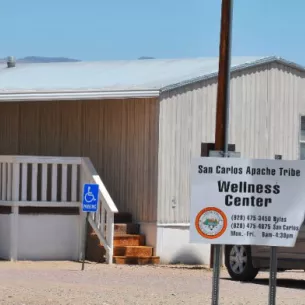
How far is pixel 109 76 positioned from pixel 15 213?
462 cm

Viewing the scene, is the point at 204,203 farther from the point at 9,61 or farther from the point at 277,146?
the point at 9,61

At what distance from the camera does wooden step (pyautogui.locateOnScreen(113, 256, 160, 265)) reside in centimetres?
2188

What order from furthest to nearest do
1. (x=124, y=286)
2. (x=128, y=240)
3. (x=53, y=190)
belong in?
(x=128, y=240) → (x=53, y=190) → (x=124, y=286)

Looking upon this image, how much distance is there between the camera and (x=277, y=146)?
969 inches

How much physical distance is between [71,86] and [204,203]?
12697 millimetres

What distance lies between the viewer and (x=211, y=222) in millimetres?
11211

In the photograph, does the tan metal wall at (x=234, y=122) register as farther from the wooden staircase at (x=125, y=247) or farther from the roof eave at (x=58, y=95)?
the roof eave at (x=58, y=95)

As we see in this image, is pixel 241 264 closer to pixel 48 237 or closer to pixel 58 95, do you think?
pixel 48 237

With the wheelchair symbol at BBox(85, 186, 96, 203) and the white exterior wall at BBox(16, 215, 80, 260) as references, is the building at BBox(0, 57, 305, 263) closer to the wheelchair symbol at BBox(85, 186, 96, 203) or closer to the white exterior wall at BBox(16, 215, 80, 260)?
the white exterior wall at BBox(16, 215, 80, 260)

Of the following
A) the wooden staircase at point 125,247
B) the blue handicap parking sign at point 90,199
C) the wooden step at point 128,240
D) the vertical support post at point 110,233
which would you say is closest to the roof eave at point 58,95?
the vertical support post at point 110,233

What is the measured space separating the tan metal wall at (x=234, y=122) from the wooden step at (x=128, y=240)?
0.58m

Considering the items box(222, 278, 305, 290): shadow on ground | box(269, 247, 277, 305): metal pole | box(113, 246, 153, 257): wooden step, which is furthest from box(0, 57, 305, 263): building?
box(269, 247, 277, 305): metal pole

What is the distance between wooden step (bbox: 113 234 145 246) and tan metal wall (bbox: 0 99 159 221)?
444 millimetres

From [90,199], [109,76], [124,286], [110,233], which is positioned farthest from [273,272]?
[109,76]
